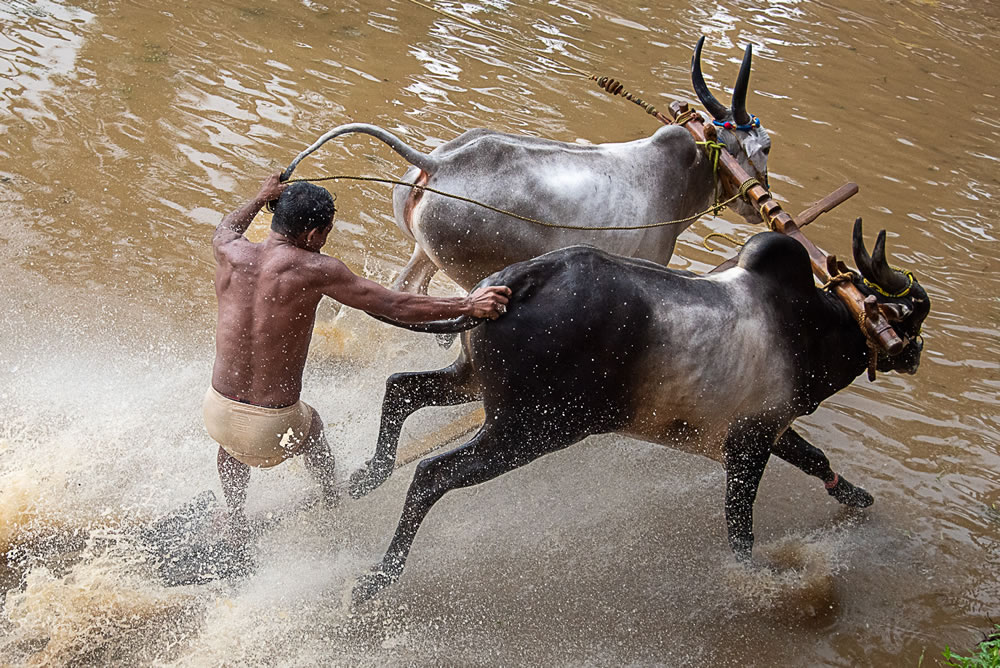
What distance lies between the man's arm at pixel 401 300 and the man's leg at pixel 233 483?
911 millimetres

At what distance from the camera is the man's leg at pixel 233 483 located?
3.61 metres

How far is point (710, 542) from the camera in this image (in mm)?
4062

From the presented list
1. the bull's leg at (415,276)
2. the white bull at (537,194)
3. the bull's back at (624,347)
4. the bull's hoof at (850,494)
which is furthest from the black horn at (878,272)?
the bull's leg at (415,276)

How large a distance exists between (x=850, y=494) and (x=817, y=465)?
0.32 meters

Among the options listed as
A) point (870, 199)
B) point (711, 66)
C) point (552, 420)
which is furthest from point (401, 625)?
point (711, 66)

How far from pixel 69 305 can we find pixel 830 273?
12.2 ft

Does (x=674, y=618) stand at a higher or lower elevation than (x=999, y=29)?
lower

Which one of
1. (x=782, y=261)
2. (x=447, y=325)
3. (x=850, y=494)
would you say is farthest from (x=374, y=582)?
(x=850, y=494)

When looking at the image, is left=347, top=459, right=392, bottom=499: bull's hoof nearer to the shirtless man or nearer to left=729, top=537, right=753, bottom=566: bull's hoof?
the shirtless man

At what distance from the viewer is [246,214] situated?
3.42m

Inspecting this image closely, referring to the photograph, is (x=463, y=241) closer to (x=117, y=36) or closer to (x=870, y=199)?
(x=870, y=199)

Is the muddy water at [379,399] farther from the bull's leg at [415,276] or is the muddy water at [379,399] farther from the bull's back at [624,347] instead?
the bull's back at [624,347]

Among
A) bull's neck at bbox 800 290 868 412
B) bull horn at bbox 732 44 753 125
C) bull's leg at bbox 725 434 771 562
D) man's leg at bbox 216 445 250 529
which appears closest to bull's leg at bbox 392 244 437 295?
man's leg at bbox 216 445 250 529

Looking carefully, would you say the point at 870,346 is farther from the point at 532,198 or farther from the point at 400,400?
the point at 400,400
